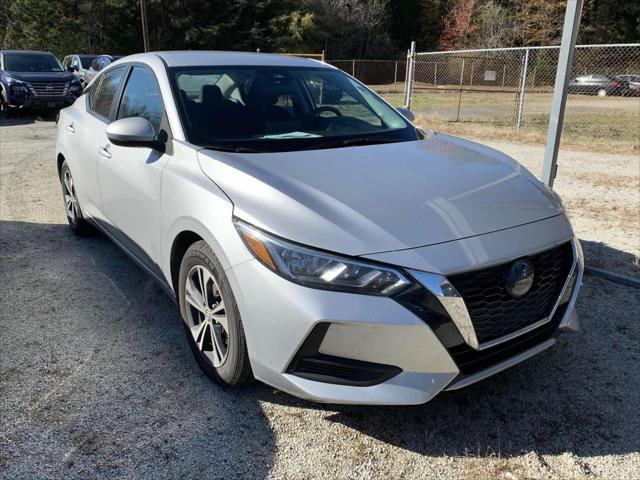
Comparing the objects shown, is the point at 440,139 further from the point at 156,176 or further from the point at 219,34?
the point at 219,34

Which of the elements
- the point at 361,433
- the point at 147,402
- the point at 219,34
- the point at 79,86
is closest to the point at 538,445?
the point at 361,433

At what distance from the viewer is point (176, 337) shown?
11.2ft

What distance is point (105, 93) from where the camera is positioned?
173 inches

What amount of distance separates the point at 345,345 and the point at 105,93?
3274 millimetres

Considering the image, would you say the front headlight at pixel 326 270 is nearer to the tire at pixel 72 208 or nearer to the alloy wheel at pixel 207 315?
the alloy wheel at pixel 207 315

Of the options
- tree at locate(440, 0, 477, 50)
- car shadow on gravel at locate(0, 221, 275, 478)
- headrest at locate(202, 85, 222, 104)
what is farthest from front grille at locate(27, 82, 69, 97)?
tree at locate(440, 0, 477, 50)

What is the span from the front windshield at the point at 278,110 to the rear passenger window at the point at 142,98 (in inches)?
7.4

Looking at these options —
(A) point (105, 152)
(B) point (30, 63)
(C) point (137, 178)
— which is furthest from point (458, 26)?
(C) point (137, 178)

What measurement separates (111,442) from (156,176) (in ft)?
4.77

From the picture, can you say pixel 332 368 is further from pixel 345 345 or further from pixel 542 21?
pixel 542 21

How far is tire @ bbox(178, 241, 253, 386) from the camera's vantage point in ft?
8.34

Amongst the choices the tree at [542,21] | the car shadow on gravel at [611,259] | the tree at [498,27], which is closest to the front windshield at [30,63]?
the car shadow on gravel at [611,259]

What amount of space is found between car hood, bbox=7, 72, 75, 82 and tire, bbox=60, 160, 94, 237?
36.5ft

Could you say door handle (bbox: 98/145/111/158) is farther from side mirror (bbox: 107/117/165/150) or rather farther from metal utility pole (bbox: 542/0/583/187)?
metal utility pole (bbox: 542/0/583/187)
